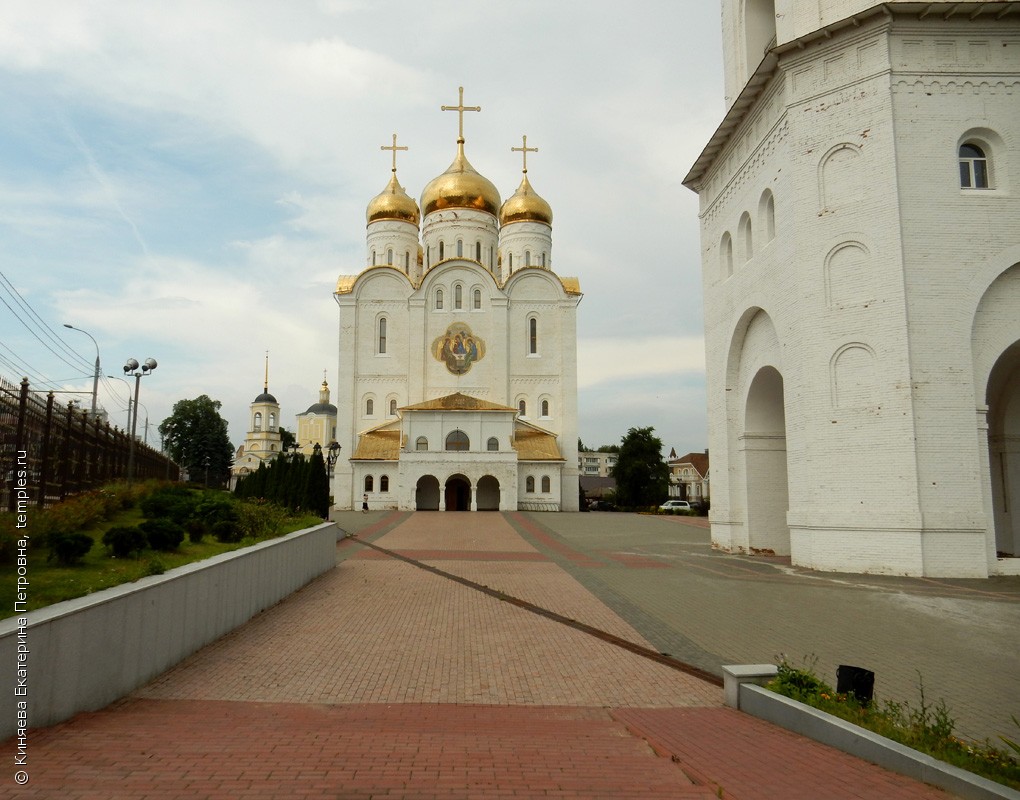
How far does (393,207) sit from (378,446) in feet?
54.5

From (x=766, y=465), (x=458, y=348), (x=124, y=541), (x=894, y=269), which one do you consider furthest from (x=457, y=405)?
(x=124, y=541)

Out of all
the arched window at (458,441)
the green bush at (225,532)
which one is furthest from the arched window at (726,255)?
the arched window at (458,441)

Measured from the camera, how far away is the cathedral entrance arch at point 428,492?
131ft

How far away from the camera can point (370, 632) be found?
929 centimetres

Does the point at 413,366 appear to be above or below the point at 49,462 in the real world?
above

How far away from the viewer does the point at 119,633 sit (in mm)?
6254

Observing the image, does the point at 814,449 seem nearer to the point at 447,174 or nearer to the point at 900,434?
the point at 900,434

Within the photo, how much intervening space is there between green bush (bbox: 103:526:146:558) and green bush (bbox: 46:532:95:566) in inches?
23.9

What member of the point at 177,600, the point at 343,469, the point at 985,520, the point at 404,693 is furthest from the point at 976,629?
the point at 343,469

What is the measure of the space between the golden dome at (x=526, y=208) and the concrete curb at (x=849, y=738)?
4403 cm

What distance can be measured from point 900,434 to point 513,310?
32.0 m

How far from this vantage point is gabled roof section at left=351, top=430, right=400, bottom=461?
1560 inches

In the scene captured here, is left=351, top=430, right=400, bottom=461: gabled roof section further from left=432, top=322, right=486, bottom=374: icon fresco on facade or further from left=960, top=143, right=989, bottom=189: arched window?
left=960, top=143, right=989, bottom=189: arched window

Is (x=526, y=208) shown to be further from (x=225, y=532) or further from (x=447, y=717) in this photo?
(x=447, y=717)
